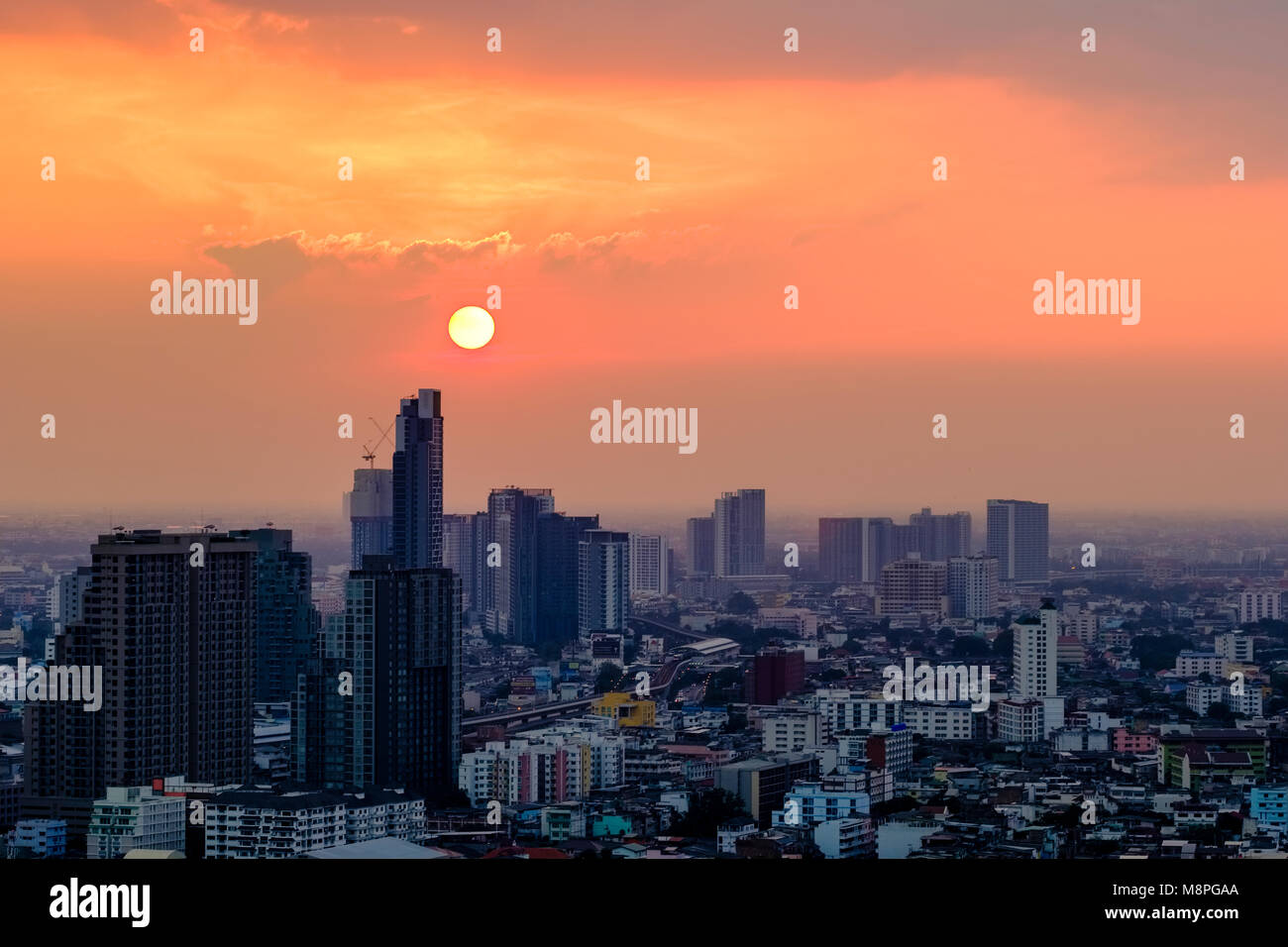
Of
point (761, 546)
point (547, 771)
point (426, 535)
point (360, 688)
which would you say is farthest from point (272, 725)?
point (761, 546)

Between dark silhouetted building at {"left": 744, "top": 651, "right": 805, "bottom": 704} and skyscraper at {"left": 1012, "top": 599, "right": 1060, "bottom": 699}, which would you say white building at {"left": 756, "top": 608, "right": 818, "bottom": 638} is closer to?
dark silhouetted building at {"left": 744, "top": 651, "right": 805, "bottom": 704}

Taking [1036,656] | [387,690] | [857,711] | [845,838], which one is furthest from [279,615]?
[1036,656]

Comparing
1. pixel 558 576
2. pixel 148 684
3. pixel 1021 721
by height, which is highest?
pixel 558 576

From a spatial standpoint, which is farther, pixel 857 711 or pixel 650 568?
pixel 650 568

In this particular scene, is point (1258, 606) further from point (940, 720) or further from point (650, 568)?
point (650, 568)

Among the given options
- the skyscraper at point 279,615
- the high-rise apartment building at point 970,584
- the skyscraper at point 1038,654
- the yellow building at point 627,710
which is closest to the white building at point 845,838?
the skyscraper at point 279,615
